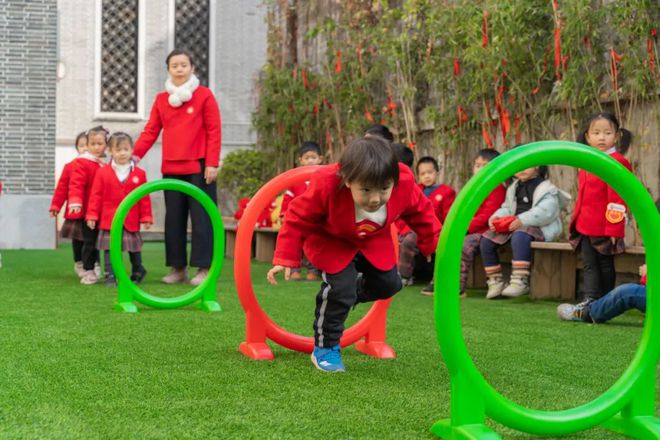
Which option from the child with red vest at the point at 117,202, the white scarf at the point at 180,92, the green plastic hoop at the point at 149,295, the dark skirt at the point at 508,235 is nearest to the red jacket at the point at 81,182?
the child with red vest at the point at 117,202

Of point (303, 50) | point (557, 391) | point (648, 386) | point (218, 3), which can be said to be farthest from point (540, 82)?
point (218, 3)

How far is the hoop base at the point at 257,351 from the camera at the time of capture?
3.66m

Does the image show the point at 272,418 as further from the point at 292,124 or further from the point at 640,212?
the point at 292,124

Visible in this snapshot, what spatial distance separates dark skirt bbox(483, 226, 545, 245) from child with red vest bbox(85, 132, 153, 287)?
254 cm

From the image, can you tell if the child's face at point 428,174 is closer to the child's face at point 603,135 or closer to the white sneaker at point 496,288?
the white sneaker at point 496,288

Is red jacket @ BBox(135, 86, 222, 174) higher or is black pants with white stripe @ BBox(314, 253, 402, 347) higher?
red jacket @ BBox(135, 86, 222, 174)

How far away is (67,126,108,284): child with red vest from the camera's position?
7.18 meters

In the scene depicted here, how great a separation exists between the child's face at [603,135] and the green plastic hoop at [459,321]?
273 cm

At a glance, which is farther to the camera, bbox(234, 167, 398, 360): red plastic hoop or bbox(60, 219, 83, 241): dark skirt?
bbox(60, 219, 83, 241): dark skirt

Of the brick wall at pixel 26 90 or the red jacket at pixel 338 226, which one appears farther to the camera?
the brick wall at pixel 26 90

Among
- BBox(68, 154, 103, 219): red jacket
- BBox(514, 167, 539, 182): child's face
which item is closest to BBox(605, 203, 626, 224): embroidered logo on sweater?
BBox(514, 167, 539, 182): child's face

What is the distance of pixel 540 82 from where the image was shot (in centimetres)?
694

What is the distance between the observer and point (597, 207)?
521cm

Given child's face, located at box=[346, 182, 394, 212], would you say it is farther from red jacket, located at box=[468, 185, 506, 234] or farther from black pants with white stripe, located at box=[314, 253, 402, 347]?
red jacket, located at box=[468, 185, 506, 234]
